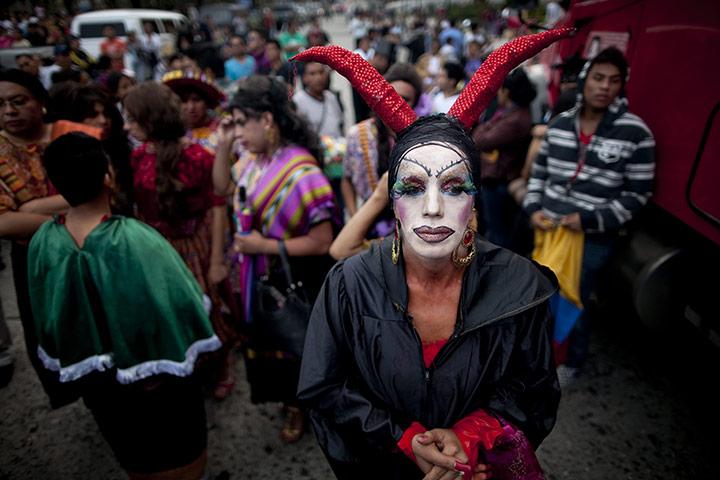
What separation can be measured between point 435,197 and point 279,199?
1.32 m

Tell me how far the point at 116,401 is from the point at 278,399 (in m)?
0.97

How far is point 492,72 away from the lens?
1.38 meters

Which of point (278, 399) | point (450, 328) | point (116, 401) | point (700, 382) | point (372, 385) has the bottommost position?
point (700, 382)

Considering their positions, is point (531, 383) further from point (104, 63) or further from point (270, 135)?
point (104, 63)

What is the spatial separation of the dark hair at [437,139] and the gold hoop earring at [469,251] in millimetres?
119

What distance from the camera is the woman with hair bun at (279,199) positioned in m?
2.38

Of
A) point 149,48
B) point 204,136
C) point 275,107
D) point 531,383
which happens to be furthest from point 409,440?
point 149,48

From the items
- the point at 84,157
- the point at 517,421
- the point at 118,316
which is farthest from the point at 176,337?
the point at 517,421

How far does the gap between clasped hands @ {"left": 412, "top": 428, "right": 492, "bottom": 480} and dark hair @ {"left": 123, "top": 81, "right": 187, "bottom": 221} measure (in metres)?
2.13

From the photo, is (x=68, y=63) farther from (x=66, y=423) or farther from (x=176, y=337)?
(x=176, y=337)

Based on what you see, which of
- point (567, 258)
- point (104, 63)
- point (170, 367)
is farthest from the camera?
point (104, 63)

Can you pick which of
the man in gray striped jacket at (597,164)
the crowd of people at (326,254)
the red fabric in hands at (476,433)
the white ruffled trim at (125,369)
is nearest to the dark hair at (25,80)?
the crowd of people at (326,254)

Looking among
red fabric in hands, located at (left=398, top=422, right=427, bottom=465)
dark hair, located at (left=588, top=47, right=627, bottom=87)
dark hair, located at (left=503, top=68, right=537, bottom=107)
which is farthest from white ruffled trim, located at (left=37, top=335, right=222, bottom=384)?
dark hair, located at (left=503, top=68, right=537, bottom=107)

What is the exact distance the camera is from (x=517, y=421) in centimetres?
140
